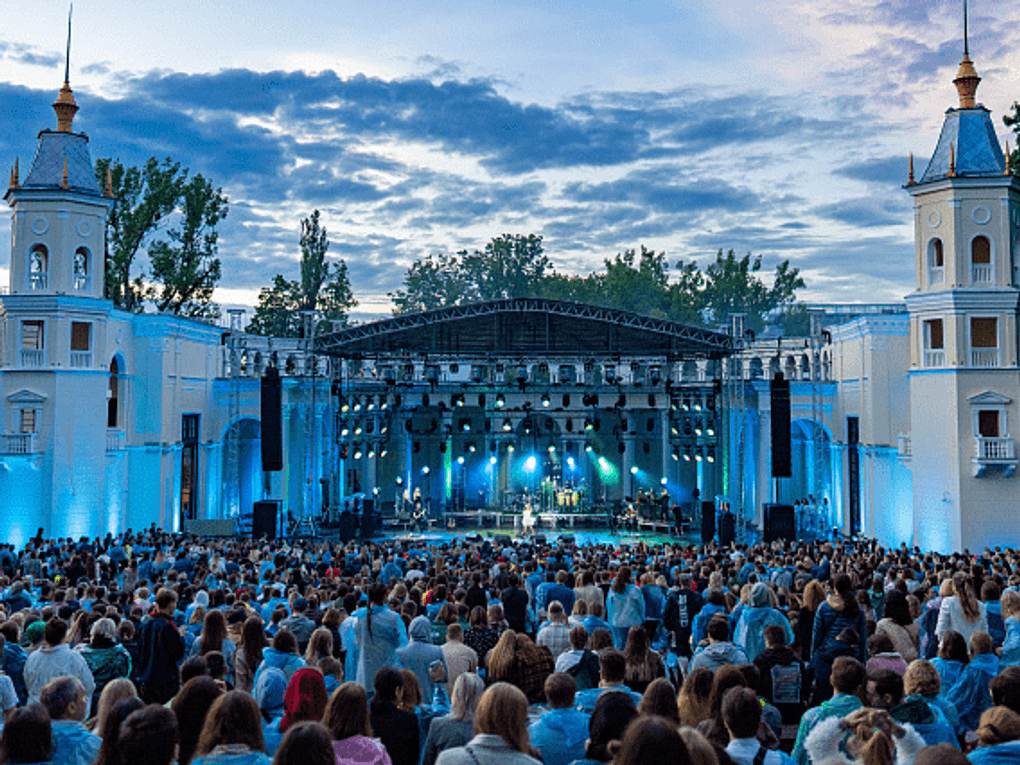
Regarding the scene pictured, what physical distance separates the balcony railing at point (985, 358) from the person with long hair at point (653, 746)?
24.8 metres

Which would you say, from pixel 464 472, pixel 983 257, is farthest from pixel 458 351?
pixel 983 257

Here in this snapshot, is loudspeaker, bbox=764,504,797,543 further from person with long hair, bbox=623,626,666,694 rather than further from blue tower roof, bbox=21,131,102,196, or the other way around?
blue tower roof, bbox=21,131,102,196

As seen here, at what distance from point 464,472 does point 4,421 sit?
2124cm

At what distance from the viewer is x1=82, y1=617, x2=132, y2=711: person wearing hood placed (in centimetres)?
805

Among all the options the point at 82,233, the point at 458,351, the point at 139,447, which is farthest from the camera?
the point at 458,351

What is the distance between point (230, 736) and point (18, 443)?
25.1 metres

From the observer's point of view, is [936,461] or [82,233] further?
[82,233]

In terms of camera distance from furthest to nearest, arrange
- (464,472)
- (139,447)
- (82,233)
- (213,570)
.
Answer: (464,472)
(139,447)
(82,233)
(213,570)

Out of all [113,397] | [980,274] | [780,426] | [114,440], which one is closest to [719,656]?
[780,426]

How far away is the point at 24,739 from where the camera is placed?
Answer: 4262 mm

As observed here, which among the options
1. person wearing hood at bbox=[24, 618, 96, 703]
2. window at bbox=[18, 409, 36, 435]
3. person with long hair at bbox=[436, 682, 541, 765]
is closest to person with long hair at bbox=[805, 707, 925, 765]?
person with long hair at bbox=[436, 682, 541, 765]

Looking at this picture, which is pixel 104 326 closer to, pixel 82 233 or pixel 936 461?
pixel 82 233

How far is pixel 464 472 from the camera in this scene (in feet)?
141

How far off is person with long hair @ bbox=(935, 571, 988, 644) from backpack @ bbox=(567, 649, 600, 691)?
4058 mm
